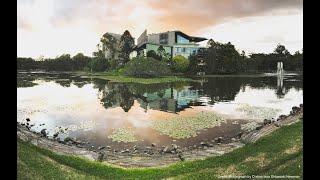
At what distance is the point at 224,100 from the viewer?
12.5 meters

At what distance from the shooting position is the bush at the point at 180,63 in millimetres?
11045

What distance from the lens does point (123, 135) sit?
1001 cm

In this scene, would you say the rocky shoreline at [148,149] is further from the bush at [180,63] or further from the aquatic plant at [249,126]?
the bush at [180,63]

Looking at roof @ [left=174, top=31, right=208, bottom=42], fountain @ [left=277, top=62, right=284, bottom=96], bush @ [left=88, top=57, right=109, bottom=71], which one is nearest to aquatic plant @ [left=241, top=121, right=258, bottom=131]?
fountain @ [left=277, top=62, right=284, bottom=96]

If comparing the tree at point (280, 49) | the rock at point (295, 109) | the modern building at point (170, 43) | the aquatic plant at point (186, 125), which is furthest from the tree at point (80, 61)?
the rock at point (295, 109)

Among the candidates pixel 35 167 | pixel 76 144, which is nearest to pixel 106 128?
pixel 76 144

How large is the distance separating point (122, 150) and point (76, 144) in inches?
47.4

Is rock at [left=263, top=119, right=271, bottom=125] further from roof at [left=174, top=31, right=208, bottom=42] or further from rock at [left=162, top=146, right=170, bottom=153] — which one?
rock at [left=162, top=146, right=170, bottom=153]

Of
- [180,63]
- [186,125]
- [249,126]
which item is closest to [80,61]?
[180,63]

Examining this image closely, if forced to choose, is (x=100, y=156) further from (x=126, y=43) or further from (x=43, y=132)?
(x=126, y=43)

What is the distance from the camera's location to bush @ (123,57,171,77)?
425 inches

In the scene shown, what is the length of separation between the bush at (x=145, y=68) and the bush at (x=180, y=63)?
268mm
